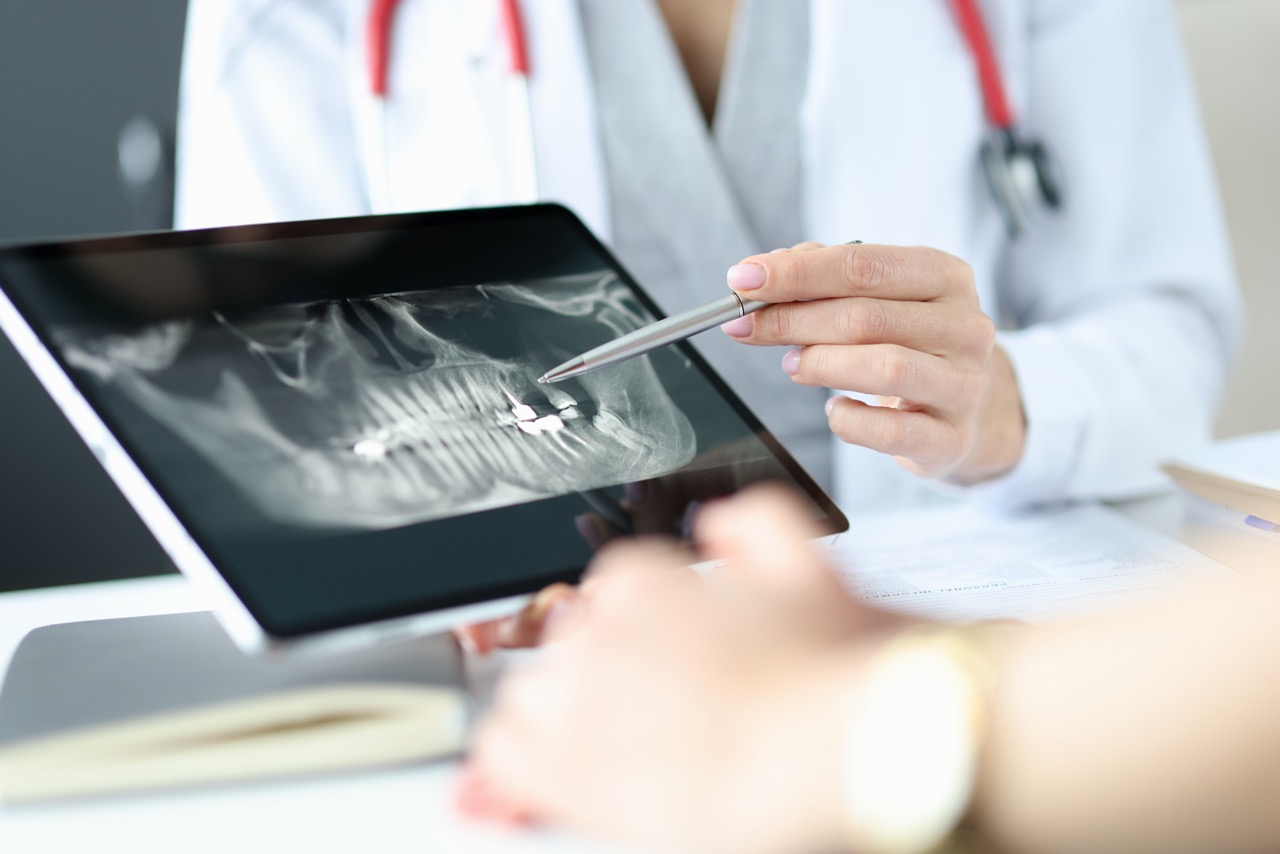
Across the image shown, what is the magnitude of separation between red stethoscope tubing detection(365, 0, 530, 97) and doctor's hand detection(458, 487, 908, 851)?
497 mm

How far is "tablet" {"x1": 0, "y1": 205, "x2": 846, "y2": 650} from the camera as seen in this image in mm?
353

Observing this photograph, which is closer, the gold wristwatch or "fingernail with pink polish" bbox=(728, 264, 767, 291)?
the gold wristwatch

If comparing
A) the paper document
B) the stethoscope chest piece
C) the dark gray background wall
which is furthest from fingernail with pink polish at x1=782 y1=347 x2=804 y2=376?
the dark gray background wall

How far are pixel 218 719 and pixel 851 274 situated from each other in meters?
0.31

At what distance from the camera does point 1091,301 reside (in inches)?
31.3

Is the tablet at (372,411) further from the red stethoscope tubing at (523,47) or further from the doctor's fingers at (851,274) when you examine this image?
the red stethoscope tubing at (523,47)

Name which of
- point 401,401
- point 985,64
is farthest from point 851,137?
point 401,401

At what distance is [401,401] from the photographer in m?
0.42

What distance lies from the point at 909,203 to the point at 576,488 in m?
0.45

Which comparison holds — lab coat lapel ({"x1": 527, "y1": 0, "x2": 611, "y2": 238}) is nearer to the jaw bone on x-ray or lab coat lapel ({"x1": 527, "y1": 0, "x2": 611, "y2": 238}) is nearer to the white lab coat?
the white lab coat

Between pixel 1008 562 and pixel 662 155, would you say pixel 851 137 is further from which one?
pixel 1008 562

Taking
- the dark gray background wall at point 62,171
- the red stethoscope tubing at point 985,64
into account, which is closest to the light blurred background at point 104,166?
the dark gray background wall at point 62,171

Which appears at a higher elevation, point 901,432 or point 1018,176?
point 1018,176

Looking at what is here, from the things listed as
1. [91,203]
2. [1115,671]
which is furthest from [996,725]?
[91,203]
